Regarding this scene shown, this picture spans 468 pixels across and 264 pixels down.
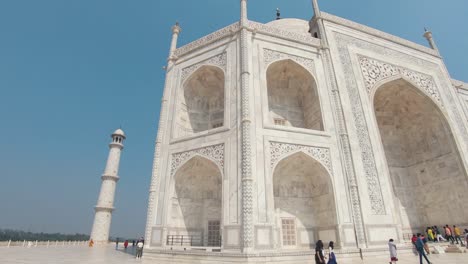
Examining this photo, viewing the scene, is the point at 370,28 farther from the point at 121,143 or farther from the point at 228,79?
the point at 121,143

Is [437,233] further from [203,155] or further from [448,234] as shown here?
[203,155]

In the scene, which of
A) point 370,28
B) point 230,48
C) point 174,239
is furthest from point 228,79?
point 370,28

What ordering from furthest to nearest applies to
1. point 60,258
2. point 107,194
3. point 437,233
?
point 107,194, point 437,233, point 60,258

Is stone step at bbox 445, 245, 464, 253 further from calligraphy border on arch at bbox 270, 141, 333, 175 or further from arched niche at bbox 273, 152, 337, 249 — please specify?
calligraphy border on arch at bbox 270, 141, 333, 175

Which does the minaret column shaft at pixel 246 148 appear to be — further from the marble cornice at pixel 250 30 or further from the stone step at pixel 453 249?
the stone step at pixel 453 249

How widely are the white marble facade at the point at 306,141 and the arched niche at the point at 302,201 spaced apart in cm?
4

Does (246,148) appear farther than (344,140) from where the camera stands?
No

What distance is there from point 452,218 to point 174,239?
13.6 metres

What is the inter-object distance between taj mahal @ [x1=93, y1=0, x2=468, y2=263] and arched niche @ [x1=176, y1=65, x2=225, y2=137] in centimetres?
6

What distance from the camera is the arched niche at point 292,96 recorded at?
40.0 feet

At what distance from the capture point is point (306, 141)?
406 inches

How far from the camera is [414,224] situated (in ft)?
46.0

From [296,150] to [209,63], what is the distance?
5.76m

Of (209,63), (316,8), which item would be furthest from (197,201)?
(316,8)
